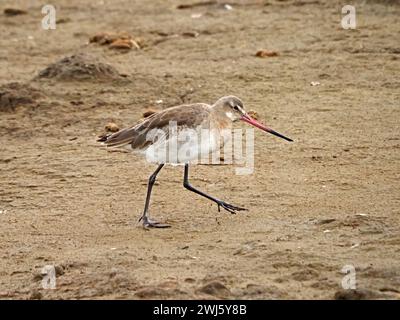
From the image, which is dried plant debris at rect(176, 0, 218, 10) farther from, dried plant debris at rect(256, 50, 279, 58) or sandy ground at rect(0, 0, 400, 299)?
dried plant debris at rect(256, 50, 279, 58)

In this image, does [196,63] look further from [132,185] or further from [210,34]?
[132,185]

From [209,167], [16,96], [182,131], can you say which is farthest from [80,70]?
[182,131]

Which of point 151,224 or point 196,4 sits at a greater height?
point 196,4

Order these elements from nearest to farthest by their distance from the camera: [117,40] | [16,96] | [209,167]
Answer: [209,167], [16,96], [117,40]

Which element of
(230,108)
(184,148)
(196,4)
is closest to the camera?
(184,148)

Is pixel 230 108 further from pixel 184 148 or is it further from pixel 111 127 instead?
pixel 111 127

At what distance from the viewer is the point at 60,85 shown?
12.5 meters

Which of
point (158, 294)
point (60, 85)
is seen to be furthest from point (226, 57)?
point (158, 294)

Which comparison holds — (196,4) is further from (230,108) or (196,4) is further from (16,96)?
(230,108)

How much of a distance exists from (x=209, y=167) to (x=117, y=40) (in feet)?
14.9

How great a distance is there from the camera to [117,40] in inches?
558

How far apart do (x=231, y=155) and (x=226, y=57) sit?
10.7 feet

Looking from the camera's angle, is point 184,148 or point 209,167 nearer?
point 184,148

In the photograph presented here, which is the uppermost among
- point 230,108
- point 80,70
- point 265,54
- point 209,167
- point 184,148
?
point 265,54
